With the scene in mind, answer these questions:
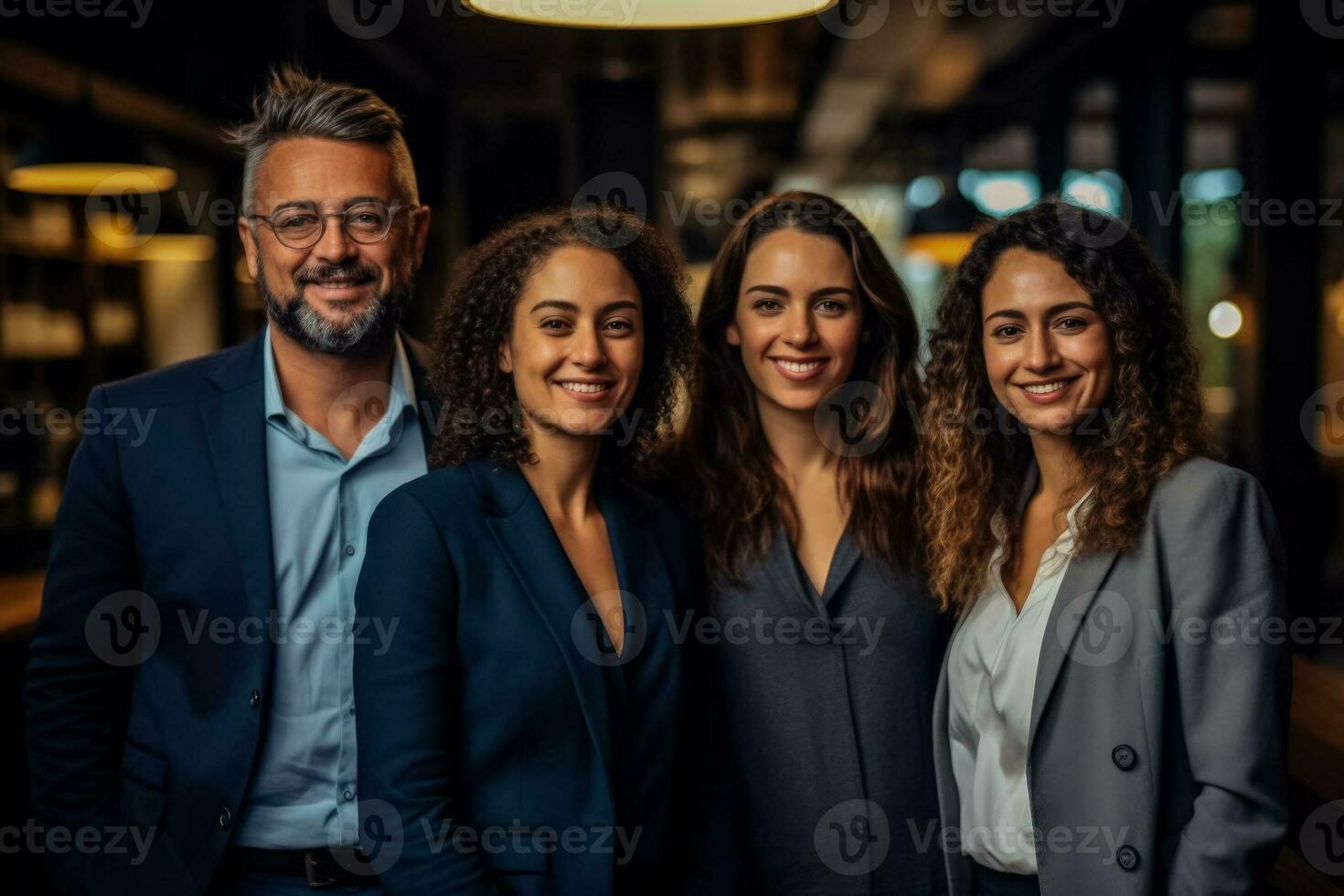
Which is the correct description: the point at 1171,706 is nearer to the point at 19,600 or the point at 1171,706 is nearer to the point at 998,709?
the point at 998,709

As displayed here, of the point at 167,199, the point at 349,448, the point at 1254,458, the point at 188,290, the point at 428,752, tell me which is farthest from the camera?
the point at 188,290

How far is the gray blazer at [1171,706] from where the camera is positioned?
1.68 metres

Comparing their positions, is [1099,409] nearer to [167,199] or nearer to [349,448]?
[349,448]

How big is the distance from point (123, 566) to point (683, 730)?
3.05 feet

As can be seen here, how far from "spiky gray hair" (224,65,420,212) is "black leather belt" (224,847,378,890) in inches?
41.2

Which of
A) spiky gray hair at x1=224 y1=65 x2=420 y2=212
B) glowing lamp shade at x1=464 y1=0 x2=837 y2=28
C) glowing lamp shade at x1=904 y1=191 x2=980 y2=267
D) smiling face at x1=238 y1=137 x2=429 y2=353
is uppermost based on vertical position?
glowing lamp shade at x1=904 y1=191 x2=980 y2=267

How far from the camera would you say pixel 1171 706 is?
1.76 meters

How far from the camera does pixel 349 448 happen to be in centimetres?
206

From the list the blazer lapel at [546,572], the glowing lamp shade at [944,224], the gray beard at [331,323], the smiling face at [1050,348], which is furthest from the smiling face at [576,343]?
the glowing lamp shade at [944,224]

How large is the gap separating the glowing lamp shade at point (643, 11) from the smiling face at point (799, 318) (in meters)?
0.44

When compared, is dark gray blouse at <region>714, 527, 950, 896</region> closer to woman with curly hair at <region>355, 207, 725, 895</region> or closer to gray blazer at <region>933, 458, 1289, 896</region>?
woman with curly hair at <region>355, 207, 725, 895</region>

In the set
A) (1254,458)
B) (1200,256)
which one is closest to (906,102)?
(1200,256)

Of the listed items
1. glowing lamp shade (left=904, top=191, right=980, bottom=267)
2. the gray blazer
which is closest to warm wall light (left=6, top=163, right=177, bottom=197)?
the gray blazer

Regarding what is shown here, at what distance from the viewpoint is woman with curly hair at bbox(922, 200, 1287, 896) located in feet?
5.60
